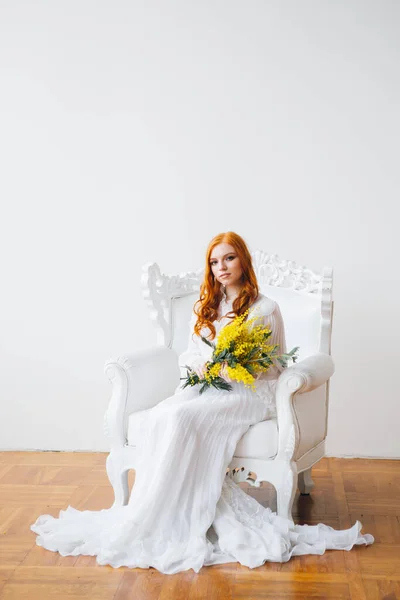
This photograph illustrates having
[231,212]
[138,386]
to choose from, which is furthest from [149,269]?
[231,212]

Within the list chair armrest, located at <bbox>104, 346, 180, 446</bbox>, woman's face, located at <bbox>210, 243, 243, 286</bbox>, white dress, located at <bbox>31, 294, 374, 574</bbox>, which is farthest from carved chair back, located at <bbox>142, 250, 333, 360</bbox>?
white dress, located at <bbox>31, 294, 374, 574</bbox>

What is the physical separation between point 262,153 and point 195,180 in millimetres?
464

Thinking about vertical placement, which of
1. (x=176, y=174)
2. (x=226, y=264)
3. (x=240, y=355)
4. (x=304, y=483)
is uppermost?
(x=176, y=174)

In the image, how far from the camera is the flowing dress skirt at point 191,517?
323 centimetres

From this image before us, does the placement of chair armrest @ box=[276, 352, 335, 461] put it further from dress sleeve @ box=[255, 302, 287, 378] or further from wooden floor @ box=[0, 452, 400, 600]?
wooden floor @ box=[0, 452, 400, 600]

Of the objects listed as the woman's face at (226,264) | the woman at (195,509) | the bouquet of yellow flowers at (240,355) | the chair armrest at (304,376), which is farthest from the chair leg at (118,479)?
the woman's face at (226,264)

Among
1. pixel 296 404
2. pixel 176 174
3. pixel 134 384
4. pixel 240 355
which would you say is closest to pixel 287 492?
pixel 296 404

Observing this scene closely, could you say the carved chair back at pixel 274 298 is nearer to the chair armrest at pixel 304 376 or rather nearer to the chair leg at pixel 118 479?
the chair armrest at pixel 304 376

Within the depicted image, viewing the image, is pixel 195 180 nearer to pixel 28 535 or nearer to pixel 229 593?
pixel 28 535

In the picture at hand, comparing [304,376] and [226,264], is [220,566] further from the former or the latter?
[226,264]

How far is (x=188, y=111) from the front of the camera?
5.14 metres

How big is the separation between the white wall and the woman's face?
1.30 meters

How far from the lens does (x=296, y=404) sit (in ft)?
11.8

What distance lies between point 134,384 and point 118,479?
0.45m
